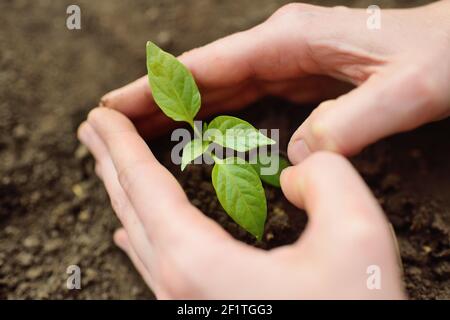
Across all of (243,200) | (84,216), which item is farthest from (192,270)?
(84,216)

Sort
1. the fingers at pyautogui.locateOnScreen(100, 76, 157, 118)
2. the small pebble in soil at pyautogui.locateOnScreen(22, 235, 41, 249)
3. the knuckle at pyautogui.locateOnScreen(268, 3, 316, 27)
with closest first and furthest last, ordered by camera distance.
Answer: the knuckle at pyautogui.locateOnScreen(268, 3, 316, 27) < the fingers at pyautogui.locateOnScreen(100, 76, 157, 118) < the small pebble in soil at pyautogui.locateOnScreen(22, 235, 41, 249)

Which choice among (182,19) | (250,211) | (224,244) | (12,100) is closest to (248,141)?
(250,211)

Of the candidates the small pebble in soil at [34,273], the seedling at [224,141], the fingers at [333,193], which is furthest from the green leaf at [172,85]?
the small pebble in soil at [34,273]

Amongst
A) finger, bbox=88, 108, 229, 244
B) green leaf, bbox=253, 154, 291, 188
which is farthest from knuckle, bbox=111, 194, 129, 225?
green leaf, bbox=253, 154, 291, 188

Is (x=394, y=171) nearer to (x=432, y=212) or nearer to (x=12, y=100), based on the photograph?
(x=432, y=212)

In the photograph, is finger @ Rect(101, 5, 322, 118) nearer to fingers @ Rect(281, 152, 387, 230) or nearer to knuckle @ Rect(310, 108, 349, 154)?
knuckle @ Rect(310, 108, 349, 154)
